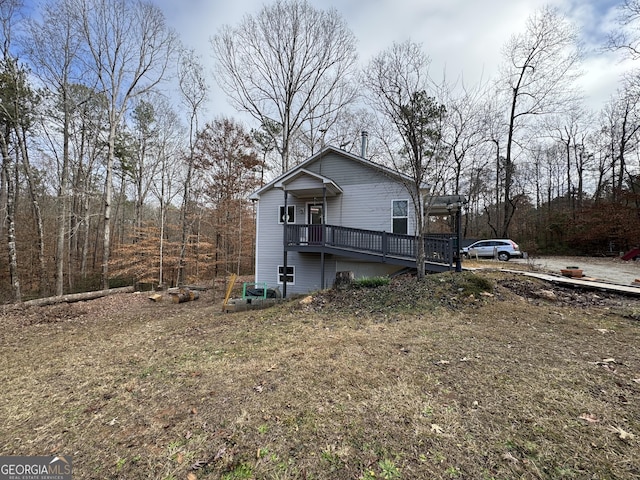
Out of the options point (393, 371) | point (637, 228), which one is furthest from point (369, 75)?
point (637, 228)

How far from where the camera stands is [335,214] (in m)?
12.0

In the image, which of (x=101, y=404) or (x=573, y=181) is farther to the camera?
(x=573, y=181)

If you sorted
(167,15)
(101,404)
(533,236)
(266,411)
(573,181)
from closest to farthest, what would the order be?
(266,411) → (101,404) → (167,15) → (533,236) → (573,181)

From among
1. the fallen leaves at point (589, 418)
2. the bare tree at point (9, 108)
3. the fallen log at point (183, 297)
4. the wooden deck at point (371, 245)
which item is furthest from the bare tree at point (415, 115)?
the bare tree at point (9, 108)

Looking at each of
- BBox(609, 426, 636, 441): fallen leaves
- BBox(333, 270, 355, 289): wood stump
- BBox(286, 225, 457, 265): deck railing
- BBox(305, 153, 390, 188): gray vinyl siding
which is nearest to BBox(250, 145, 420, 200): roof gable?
BBox(305, 153, 390, 188): gray vinyl siding

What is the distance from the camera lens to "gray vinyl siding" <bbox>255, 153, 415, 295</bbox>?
11297mm

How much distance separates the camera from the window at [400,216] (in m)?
11.0

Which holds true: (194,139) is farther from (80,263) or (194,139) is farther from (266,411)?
(266,411)

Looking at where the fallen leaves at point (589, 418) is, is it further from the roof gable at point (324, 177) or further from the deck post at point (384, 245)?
the roof gable at point (324, 177)

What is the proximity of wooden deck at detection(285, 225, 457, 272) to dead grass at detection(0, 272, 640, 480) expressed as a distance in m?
3.47

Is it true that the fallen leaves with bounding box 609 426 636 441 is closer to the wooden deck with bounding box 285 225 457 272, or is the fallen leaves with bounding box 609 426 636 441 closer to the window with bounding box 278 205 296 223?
the wooden deck with bounding box 285 225 457 272

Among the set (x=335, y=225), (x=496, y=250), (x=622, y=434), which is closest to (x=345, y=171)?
(x=335, y=225)

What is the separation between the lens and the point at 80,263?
19.6 m

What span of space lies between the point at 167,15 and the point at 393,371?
58.7ft
